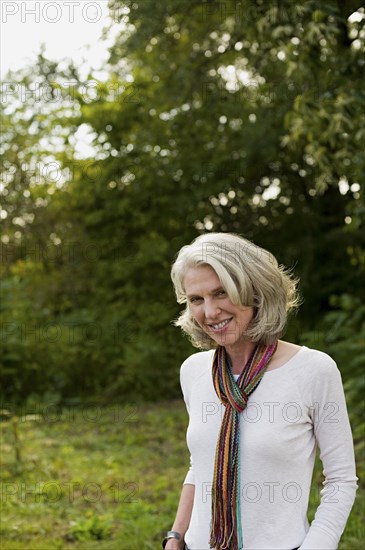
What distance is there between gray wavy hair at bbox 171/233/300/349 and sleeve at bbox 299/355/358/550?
0.21m

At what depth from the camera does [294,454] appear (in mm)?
2232

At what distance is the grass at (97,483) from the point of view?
17.8 ft

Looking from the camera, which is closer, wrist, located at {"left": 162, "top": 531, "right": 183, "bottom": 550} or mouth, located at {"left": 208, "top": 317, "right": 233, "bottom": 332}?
mouth, located at {"left": 208, "top": 317, "right": 233, "bottom": 332}

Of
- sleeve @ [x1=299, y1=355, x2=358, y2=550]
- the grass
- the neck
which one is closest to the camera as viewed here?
sleeve @ [x1=299, y1=355, x2=358, y2=550]

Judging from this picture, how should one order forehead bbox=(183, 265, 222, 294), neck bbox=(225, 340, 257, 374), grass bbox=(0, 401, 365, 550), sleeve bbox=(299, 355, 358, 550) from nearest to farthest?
sleeve bbox=(299, 355, 358, 550) < forehead bbox=(183, 265, 222, 294) < neck bbox=(225, 340, 257, 374) < grass bbox=(0, 401, 365, 550)

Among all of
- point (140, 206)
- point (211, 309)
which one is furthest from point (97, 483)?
point (140, 206)

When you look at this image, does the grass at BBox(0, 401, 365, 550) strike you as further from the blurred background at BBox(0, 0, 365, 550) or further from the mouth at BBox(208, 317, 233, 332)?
the mouth at BBox(208, 317, 233, 332)

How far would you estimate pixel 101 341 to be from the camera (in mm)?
12172

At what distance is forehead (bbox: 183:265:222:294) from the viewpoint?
2299mm

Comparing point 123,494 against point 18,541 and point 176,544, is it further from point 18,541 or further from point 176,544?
point 176,544

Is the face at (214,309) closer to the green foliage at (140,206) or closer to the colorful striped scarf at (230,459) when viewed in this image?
the colorful striped scarf at (230,459)

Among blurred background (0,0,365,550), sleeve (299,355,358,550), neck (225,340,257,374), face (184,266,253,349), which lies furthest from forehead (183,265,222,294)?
blurred background (0,0,365,550)

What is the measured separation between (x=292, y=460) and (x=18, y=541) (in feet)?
11.8

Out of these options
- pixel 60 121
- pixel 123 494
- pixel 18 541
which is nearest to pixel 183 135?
pixel 60 121
